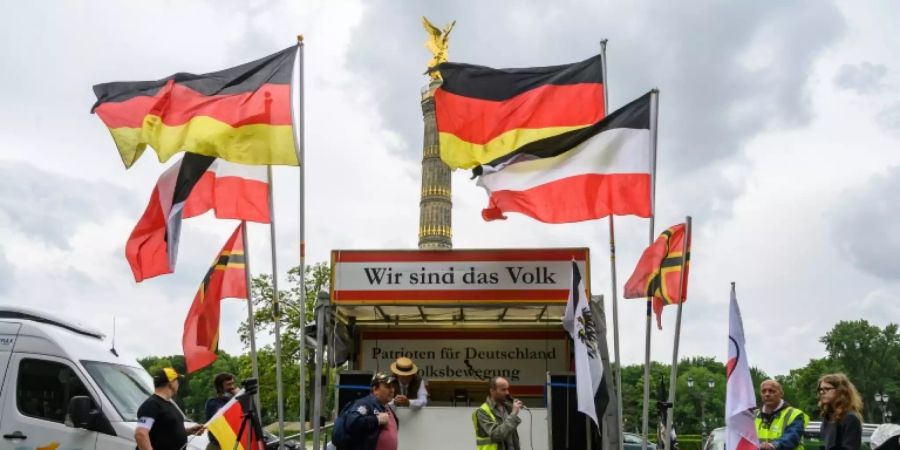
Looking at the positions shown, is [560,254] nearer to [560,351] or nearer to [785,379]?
[560,351]

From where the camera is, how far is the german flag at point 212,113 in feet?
27.0

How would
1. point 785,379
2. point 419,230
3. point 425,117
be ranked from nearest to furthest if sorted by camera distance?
point 419,230
point 425,117
point 785,379

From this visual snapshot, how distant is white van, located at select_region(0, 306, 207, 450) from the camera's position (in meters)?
7.35

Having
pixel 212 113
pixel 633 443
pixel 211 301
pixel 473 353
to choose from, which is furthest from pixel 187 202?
pixel 633 443

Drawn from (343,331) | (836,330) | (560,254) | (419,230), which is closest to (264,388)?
(419,230)

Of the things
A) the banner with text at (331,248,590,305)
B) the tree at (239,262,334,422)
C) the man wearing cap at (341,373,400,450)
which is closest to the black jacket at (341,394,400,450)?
the man wearing cap at (341,373,400,450)

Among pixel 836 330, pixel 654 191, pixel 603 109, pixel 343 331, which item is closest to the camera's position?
pixel 654 191

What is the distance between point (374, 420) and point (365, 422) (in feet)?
0.22

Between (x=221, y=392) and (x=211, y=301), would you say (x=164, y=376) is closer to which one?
(x=221, y=392)

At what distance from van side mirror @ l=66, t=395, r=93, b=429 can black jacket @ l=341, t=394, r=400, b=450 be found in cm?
291

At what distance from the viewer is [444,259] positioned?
9.07 meters

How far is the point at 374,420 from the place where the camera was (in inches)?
223

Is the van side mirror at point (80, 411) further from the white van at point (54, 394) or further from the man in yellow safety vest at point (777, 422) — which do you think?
the man in yellow safety vest at point (777, 422)

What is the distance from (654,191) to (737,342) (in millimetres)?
1730
